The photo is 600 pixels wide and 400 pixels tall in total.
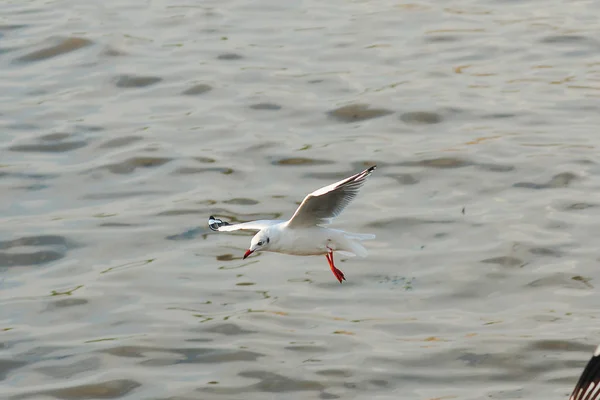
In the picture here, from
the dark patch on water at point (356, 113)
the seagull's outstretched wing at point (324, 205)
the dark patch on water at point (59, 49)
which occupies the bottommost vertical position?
Result: the dark patch on water at point (356, 113)

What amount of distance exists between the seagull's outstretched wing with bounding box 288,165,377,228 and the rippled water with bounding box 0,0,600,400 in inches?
56.5

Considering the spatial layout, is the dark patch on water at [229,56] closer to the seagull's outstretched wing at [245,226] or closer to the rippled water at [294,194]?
the rippled water at [294,194]

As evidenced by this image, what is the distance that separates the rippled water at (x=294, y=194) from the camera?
944 centimetres

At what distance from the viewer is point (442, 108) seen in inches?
549

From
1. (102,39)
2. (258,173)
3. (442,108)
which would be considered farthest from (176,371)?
(102,39)

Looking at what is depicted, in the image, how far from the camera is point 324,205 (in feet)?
26.9

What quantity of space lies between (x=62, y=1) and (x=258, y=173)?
21.8ft

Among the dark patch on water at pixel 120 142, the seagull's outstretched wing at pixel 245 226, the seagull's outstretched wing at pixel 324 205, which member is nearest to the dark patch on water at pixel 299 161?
the dark patch on water at pixel 120 142

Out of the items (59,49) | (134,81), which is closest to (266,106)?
(134,81)

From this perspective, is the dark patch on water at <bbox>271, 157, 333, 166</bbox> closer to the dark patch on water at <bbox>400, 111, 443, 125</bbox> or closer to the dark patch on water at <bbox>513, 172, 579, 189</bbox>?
the dark patch on water at <bbox>400, 111, 443, 125</bbox>

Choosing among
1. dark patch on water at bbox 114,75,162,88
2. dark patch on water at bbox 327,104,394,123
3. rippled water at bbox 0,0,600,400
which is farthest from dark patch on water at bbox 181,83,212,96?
dark patch on water at bbox 327,104,394,123

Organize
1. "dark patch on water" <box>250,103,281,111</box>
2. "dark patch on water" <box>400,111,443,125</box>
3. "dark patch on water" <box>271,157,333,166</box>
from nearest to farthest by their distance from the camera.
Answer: "dark patch on water" <box>271,157,333,166</box>, "dark patch on water" <box>400,111,443,125</box>, "dark patch on water" <box>250,103,281,111</box>

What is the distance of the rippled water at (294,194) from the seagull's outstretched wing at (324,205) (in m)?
1.44

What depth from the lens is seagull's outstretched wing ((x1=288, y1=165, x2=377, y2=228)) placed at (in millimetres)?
7949
